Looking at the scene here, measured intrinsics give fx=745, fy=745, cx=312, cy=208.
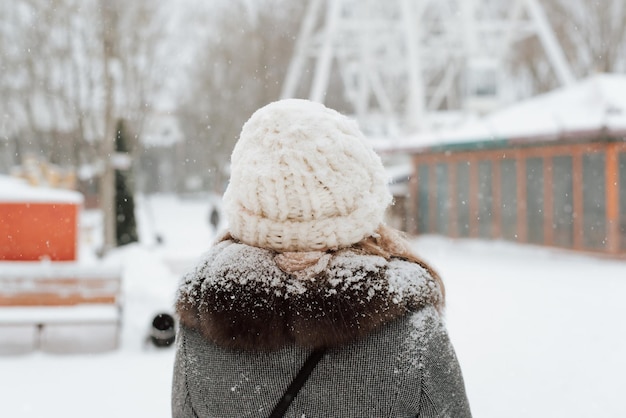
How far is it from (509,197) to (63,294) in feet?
46.8

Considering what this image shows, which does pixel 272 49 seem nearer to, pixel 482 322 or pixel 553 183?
pixel 553 183

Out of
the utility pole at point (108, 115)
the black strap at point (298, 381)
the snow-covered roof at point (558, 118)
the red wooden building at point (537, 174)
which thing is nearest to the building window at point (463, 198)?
the red wooden building at point (537, 174)

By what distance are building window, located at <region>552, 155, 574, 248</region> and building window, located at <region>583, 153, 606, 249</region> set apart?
1.40 feet

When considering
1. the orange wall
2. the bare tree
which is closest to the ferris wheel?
the bare tree

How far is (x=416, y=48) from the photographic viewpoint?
1122 inches

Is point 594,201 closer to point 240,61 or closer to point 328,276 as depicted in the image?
point 328,276

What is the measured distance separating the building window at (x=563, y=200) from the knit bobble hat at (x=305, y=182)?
17.7 m

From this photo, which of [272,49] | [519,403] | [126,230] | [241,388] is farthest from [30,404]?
[272,49]

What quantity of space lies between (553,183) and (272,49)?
20014 millimetres

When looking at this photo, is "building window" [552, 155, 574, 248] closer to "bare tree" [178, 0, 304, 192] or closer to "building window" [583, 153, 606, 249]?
"building window" [583, 153, 606, 249]

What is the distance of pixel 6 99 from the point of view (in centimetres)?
2942

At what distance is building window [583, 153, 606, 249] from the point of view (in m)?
17.7

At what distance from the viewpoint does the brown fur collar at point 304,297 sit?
1.76 meters

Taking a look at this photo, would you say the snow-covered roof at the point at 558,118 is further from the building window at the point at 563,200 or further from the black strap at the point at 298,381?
the black strap at the point at 298,381
